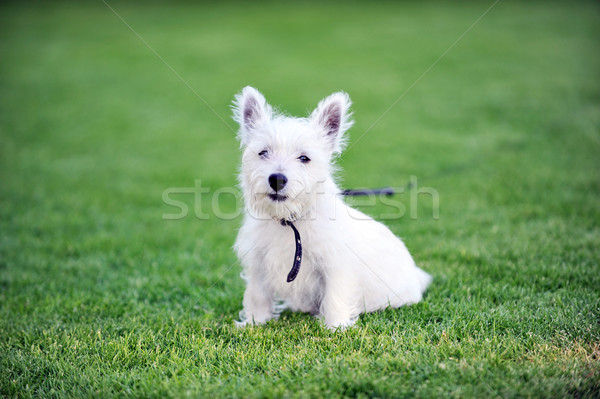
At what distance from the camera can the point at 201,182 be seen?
31.3 ft

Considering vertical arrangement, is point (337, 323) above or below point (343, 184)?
below

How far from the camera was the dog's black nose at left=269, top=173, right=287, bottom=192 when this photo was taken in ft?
12.3

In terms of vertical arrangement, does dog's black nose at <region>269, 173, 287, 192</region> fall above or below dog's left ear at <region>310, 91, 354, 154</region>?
below

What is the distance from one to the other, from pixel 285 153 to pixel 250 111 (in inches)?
24.0

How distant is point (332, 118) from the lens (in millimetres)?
4223

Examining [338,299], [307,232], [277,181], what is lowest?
[338,299]

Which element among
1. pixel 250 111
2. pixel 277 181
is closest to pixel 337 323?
pixel 277 181

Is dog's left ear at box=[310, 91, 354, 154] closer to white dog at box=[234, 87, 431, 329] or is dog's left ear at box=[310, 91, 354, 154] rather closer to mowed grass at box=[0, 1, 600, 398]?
white dog at box=[234, 87, 431, 329]

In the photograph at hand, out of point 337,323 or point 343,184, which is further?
point 343,184

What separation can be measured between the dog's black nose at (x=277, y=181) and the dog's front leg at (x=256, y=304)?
108 cm

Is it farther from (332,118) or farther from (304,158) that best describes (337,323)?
(332,118)

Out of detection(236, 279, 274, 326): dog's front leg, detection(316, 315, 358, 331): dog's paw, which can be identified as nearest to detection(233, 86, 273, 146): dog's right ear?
detection(236, 279, 274, 326): dog's front leg

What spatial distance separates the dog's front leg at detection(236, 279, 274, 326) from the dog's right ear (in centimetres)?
135

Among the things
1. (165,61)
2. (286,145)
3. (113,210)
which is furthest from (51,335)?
(165,61)
